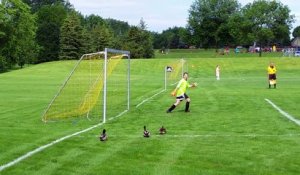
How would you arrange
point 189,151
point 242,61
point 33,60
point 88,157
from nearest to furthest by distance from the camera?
point 88,157 < point 189,151 < point 242,61 < point 33,60

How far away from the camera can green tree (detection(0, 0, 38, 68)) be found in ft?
312

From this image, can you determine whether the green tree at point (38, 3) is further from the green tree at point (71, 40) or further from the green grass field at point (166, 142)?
the green grass field at point (166, 142)

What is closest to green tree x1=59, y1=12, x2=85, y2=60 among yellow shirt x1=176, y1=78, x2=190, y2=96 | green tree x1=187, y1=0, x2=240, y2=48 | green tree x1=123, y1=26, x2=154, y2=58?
green tree x1=123, y1=26, x2=154, y2=58

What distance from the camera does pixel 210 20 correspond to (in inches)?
5202

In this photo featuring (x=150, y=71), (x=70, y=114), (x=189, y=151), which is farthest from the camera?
(x=150, y=71)

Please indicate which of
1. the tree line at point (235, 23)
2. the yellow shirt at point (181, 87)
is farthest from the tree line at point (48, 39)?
the yellow shirt at point (181, 87)

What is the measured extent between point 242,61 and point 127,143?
70.5 meters

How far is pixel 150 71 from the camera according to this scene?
75438 millimetres

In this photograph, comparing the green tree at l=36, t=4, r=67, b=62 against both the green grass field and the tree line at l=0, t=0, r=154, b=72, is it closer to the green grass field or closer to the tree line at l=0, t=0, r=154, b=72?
the tree line at l=0, t=0, r=154, b=72

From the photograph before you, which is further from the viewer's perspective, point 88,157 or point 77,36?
point 77,36

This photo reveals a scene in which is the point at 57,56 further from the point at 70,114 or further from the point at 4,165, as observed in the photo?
the point at 4,165

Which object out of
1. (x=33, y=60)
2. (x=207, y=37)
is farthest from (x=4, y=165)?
(x=207, y=37)

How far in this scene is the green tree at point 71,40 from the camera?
328 feet

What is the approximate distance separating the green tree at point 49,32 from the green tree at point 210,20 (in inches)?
1275
